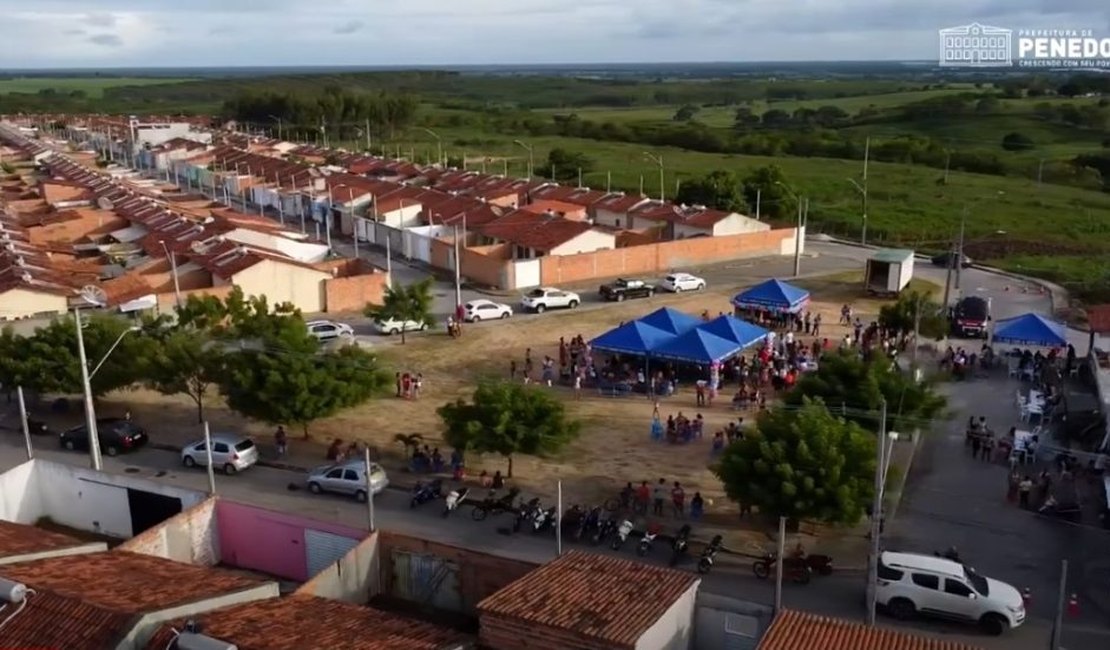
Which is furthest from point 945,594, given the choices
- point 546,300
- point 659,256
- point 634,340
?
point 659,256

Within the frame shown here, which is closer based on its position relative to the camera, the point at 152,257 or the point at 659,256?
the point at 152,257

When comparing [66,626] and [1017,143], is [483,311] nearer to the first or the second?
[66,626]

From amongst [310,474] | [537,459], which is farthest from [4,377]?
[537,459]

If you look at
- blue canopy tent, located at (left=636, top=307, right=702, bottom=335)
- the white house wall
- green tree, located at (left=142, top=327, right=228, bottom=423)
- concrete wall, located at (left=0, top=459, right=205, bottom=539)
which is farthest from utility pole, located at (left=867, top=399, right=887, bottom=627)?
the white house wall

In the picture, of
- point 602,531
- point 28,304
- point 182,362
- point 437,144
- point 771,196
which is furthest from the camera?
point 437,144

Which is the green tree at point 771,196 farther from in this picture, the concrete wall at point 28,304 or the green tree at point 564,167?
the concrete wall at point 28,304

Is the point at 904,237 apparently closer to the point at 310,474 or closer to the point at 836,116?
the point at 310,474
